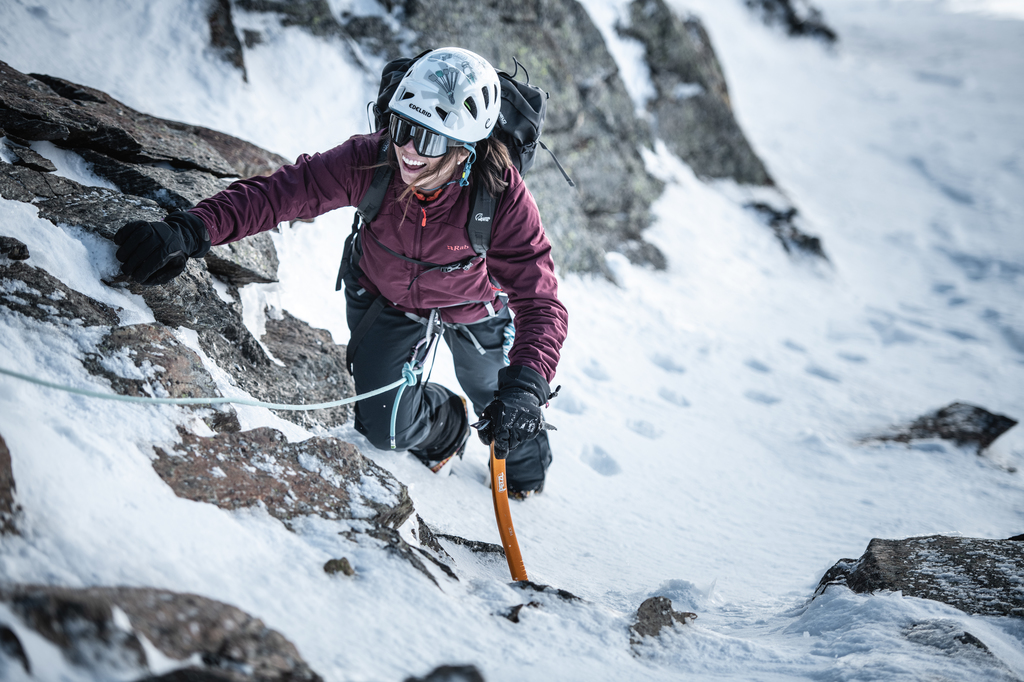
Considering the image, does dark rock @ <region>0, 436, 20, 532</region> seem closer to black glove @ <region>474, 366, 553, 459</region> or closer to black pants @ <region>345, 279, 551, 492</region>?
black glove @ <region>474, 366, 553, 459</region>

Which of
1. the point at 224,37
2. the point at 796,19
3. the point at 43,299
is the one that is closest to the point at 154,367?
the point at 43,299

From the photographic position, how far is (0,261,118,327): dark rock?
2.22 m

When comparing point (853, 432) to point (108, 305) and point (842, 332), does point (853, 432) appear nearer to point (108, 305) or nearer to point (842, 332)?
point (842, 332)

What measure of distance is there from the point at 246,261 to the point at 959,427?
5.84 metres

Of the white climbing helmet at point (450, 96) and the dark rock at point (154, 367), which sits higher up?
the white climbing helmet at point (450, 96)

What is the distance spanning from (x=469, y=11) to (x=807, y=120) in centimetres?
1219

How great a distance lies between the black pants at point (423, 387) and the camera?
3248 millimetres

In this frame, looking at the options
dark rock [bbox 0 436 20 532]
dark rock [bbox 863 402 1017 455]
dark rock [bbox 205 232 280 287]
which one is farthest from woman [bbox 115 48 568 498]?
dark rock [bbox 863 402 1017 455]

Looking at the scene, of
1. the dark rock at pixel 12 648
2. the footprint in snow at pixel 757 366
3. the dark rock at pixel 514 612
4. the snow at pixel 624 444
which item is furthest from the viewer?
the footprint in snow at pixel 757 366

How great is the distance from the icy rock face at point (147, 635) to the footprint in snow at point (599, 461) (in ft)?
9.61

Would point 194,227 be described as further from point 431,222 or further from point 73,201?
point 431,222

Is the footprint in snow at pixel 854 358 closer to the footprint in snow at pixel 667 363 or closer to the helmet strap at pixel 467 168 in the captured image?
the footprint in snow at pixel 667 363

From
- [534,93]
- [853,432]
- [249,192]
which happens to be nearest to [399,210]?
[249,192]

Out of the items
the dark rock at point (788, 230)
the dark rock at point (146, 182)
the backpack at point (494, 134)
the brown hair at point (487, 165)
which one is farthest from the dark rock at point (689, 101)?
the dark rock at point (146, 182)
